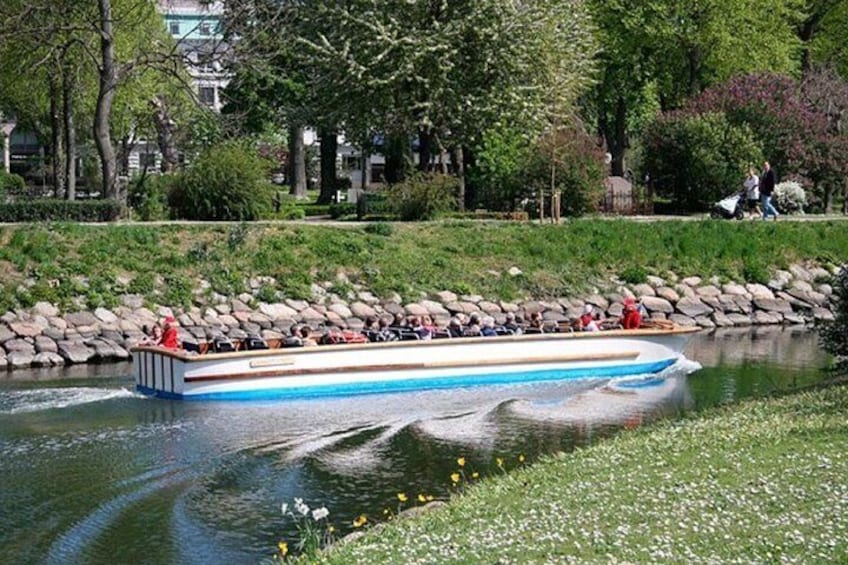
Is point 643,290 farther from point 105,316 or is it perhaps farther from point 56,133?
point 56,133

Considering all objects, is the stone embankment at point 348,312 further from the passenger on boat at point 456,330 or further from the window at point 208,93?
the window at point 208,93

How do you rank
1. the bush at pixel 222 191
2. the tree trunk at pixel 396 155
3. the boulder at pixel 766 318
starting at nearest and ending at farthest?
the boulder at pixel 766 318, the bush at pixel 222 191, the tree trunk at pixel 396 155

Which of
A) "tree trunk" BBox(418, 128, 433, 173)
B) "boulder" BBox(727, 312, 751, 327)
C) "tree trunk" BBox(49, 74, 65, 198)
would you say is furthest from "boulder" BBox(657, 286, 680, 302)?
"tree trunk" BBox(49, 74, 65, 198)

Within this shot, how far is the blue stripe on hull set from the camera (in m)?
27.7

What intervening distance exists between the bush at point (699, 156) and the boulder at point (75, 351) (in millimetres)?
27809

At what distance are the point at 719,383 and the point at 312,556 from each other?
1866cm

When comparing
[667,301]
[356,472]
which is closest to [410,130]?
[667,301]

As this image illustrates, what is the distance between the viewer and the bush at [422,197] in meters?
45.0

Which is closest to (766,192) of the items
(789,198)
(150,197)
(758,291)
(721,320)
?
(789,198)

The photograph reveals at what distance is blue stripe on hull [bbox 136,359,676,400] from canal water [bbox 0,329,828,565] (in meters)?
0.34

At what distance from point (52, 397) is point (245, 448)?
5838mm

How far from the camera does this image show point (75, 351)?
3244cm

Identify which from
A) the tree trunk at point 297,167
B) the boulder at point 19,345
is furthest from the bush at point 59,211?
the tree trunk at point 297,167

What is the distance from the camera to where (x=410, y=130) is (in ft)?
171
